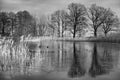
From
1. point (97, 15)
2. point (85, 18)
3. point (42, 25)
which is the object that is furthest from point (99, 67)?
point (97, 15)

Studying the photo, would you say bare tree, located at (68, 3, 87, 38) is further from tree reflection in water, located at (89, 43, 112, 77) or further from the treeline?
tree reflection in water, located at (89, 43, 112, 77)

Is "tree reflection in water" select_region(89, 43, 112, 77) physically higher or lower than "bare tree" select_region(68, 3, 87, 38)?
lower

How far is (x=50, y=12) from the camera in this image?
1758 inches

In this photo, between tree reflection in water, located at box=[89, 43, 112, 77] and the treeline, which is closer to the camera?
tree reflection in water, located at box=[89, 43, 112, 77]

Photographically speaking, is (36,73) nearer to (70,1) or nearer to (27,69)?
(27,69)

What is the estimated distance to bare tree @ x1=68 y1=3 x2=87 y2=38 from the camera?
127 feet

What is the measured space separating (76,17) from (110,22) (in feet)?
26.5

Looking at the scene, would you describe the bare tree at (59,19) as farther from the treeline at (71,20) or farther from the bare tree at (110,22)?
the bare tree at (110,22)

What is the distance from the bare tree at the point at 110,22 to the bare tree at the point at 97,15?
1.23 metres

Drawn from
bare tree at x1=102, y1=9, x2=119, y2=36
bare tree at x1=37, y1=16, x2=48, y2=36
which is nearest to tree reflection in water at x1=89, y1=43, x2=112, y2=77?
bare tree at x1=37, y1=16, x2=48, y2=36

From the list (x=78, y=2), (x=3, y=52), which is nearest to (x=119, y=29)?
(x=78, y=2)

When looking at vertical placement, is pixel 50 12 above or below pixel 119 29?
above

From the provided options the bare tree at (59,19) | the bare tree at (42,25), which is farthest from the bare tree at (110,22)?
the bare tree at (42,25)

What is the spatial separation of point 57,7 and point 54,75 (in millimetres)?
39989
